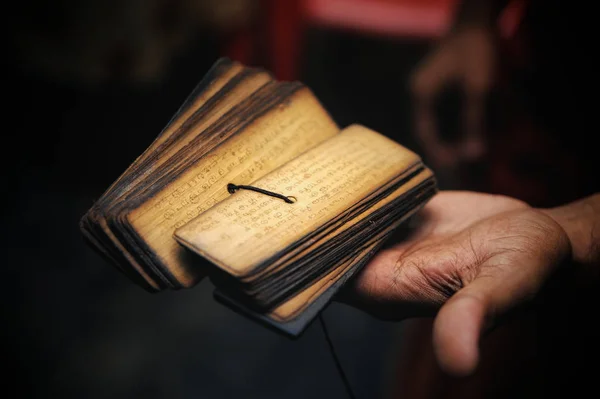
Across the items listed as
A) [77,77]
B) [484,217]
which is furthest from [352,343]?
[77,77]

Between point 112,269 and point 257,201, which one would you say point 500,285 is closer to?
point 257,201

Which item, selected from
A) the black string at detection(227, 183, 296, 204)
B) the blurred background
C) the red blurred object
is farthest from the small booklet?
the red blurred object

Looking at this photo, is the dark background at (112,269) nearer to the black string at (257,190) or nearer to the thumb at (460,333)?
the black string at (257,190)

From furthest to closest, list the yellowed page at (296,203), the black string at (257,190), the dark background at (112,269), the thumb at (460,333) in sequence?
1. the dark background at (112,269)
2. the black string at (257,190)
3. the yellowed page at (296,203)
4. the thumb at (460,333)

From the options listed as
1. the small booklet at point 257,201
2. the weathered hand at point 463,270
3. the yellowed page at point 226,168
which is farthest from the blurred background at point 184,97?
the yellowed page at point 226,168

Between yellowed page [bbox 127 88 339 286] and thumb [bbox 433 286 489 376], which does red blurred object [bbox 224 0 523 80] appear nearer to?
yellowed page [bbox 127 88 339 286]

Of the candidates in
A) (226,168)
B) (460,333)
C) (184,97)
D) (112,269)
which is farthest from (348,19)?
(460,333)

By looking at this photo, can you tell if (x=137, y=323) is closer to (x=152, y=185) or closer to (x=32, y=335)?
(x=32, y=335)
